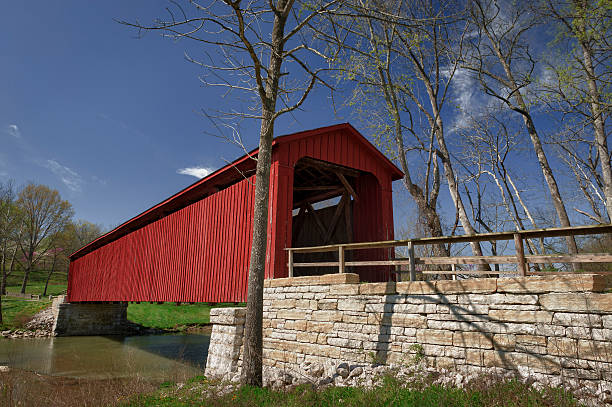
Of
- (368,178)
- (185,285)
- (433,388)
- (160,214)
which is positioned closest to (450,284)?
(433,388)

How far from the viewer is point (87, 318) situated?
77.1 ft

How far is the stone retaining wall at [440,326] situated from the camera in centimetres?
416

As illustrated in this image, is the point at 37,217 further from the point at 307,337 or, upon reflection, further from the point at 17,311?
the point at 307,337

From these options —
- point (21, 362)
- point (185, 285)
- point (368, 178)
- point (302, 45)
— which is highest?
point (302, 45)

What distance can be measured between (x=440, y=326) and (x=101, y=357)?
14635 millimetres

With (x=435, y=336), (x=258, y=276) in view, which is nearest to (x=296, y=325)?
(x=258, y=276)

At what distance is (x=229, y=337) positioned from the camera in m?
7.76

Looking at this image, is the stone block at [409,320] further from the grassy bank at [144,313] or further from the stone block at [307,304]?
the grassy bank at [144,313]

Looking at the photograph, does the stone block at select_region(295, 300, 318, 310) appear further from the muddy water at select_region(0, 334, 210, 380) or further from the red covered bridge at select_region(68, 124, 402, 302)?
the muddy water at select_region(0, 334, 210, 380)

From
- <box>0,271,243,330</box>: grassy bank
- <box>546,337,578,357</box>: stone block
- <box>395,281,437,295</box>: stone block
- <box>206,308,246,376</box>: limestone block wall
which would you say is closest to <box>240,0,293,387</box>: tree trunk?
<box>206,308,246,376</box>: limestone block wall

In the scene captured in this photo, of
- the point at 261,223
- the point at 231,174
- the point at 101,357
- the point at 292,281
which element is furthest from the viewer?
the point at 101,357

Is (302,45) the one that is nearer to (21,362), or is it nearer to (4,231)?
(21,362)

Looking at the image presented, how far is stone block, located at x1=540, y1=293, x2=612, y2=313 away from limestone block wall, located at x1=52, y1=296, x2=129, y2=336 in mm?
25755

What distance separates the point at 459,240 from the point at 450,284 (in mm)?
674
